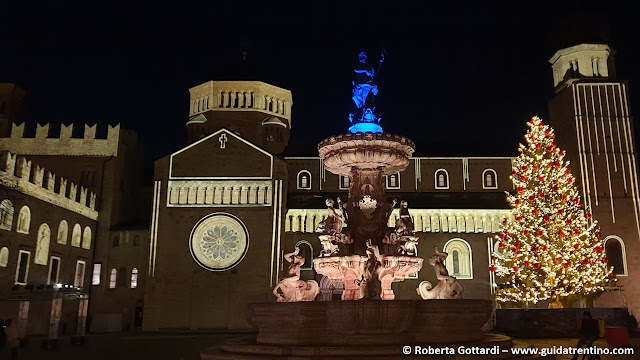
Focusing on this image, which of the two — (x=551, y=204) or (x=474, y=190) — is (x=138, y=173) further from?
(x=551, y=204)

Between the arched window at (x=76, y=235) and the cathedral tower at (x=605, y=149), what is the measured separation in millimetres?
35897

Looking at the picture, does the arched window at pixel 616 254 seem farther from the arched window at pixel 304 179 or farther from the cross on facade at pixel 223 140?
the cross on facade at pixel 223 140

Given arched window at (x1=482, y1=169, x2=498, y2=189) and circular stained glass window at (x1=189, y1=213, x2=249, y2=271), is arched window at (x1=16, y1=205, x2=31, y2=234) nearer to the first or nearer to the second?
circular stained glass window at (x1=189, y1=213, x2=249, y2=271)

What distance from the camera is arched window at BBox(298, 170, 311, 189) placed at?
43594mm

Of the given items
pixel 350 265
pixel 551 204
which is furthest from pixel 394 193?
pixel 350 265

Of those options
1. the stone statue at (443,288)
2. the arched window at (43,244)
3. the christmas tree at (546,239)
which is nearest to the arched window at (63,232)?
the arched window at (43,244)

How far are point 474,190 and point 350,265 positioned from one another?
100ft

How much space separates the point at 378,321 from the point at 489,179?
34.4 meters

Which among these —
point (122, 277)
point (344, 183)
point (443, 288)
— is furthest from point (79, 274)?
point (443, 288)

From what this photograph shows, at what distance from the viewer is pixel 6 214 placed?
2916cm

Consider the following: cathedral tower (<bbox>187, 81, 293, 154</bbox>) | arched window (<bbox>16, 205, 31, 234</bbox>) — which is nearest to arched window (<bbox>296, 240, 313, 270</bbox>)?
cathedral tower (<bbox>187, 81, 293, 154</bbox>)

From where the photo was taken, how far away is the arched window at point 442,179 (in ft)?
144

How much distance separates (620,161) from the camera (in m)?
39.9

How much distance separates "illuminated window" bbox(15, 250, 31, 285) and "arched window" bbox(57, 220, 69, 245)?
3833 millimetres
